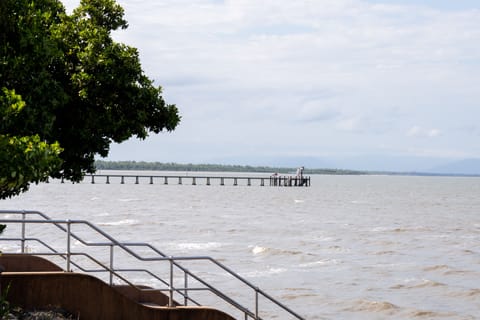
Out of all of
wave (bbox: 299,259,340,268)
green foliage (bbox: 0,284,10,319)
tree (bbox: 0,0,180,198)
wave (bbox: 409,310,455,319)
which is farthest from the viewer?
wave (bbox: 299,259,340,268)

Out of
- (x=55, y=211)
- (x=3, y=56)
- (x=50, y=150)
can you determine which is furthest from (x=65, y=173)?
(x=55, y=211)

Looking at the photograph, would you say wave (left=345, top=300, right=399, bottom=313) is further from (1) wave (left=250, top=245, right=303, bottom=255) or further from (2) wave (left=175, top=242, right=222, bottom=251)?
(2) wave (left=175, top=242, right=222, bottom=251)

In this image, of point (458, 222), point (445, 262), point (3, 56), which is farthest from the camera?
point (458, 222)

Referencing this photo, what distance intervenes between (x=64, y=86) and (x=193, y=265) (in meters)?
20.3

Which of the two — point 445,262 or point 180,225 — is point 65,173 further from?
point 180,225

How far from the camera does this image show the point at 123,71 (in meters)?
17.7

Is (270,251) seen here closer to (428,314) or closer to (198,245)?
(198,245)

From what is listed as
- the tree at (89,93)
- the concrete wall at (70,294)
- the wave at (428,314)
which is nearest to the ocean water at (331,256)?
the wave at (428,314)

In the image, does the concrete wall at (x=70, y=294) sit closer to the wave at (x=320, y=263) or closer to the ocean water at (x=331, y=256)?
the ocean water at (x=331, y=256)

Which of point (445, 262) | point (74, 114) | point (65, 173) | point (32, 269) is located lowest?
point (445, 262)

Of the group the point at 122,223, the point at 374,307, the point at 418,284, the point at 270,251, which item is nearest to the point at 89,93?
the point at 374,307

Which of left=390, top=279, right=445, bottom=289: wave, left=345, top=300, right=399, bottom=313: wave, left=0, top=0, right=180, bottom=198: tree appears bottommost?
left=345, top=300, right=399, bottom=313: wave

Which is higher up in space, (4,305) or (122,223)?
(4,305)

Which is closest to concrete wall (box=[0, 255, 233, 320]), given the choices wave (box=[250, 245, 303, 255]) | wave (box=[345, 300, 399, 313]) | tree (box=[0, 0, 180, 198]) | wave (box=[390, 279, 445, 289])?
tree (box=[0, 0, 180, 198])
